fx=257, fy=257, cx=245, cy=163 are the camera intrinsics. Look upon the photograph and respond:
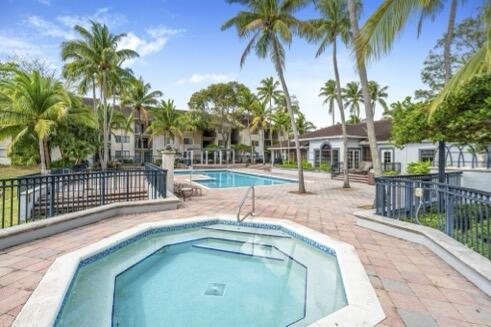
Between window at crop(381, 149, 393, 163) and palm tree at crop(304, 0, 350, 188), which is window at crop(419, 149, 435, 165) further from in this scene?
palm tree at crop(304, 0, 350, 188)

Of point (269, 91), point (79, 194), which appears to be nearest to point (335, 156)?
point (269, 91)

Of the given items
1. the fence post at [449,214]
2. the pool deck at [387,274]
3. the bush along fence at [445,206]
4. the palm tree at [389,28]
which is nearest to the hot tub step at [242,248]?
the pool deck at [387,274]

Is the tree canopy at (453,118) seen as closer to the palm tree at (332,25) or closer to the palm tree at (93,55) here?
the palm tree at (332,25)

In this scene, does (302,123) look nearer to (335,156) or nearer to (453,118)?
(335,156)

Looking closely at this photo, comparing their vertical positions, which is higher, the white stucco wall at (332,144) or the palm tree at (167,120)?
the palm tree at (167,120)

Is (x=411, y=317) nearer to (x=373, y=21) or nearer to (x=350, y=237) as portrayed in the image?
(x=350, y=237)

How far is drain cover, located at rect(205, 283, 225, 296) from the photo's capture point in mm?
4114

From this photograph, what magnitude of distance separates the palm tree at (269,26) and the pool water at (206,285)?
807 centimetres

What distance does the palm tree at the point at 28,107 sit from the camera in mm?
12469

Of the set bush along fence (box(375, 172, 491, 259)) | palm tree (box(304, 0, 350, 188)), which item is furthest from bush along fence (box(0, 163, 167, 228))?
palm tree (box(304, 0, 350, 188))

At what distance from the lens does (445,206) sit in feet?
16.6

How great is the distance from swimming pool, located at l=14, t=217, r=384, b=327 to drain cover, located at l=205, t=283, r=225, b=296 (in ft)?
0.05

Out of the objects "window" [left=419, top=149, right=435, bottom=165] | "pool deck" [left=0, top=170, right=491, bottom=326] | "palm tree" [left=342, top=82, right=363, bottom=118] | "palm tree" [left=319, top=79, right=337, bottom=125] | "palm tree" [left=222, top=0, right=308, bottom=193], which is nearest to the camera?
"pool deck" [left=0, top=170, right=491, bottom=326]

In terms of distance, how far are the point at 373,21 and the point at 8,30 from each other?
25774 mm
